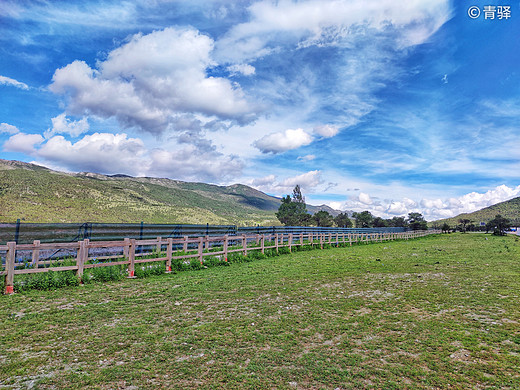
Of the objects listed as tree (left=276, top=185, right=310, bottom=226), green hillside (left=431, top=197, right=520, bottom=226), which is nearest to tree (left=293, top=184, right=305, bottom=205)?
tree (left=276, top=185, right=310, bottom=226)

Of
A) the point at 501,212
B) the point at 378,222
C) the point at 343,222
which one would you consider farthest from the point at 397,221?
the point at 501,212

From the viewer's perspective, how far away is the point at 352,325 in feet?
21.1

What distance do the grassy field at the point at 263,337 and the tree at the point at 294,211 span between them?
9632 cm

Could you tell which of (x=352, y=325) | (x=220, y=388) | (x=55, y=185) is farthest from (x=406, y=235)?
(x=55, y=185)

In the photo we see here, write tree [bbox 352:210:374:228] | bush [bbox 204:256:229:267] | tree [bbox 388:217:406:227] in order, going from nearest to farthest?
bush [bbox 204:256:229:267]
tree [bbox 352:210:374:228]
tree [bbox 388:217:406:227]

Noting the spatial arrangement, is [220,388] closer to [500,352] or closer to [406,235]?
[500,352]

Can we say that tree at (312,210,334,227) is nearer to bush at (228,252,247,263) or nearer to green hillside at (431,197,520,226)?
green hillside at (431,197,520,226)

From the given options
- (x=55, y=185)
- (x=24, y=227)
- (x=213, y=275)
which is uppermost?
(x=55, y=185)

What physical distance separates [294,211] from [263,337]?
4511 inches

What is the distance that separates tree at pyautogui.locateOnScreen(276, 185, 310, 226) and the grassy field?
316ft

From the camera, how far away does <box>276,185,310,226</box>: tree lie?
106m

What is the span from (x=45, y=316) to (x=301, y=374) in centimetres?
608

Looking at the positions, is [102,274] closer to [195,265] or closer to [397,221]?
[195,265]

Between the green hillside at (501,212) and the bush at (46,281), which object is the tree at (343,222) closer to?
the green hillside at (501,212)
